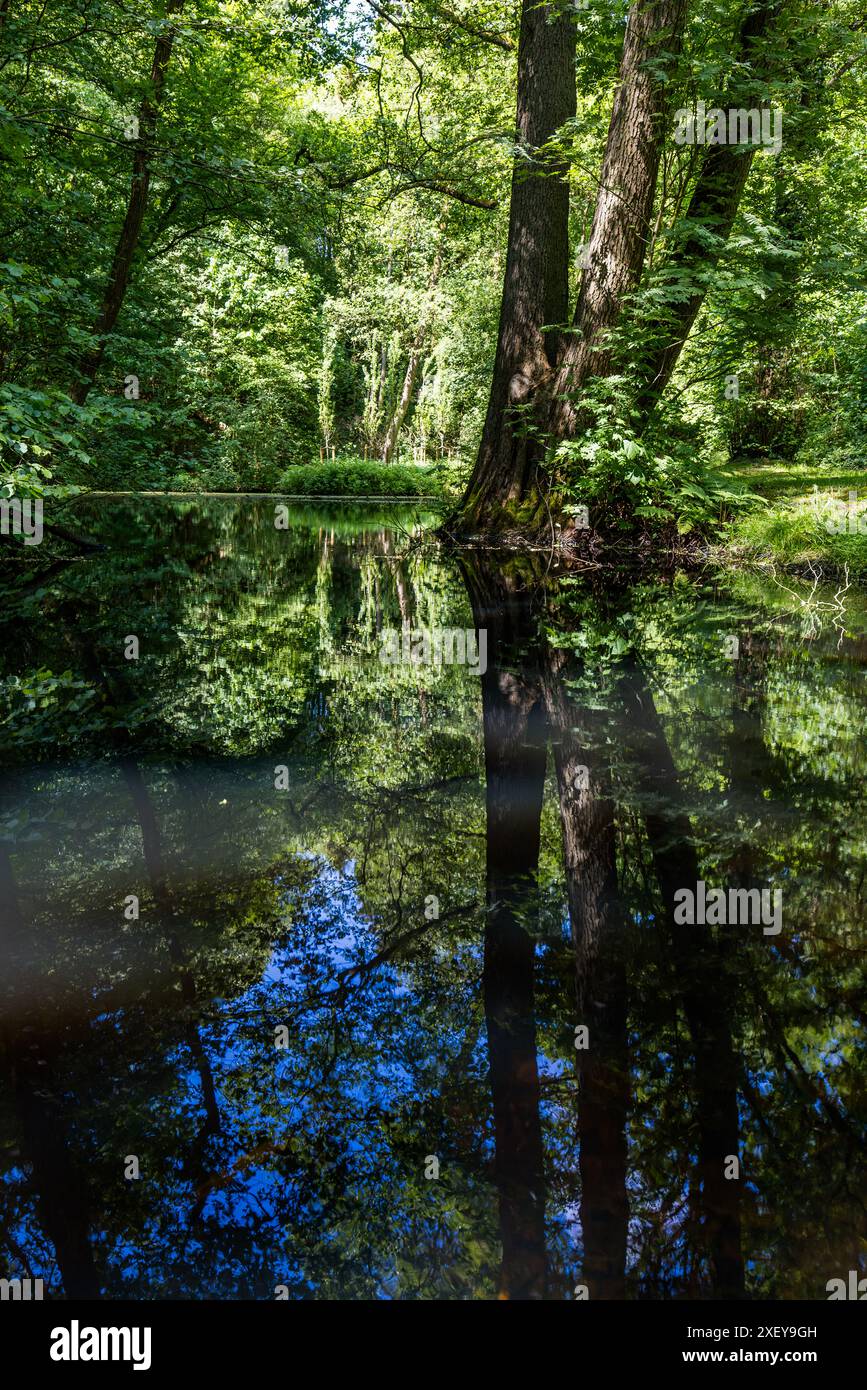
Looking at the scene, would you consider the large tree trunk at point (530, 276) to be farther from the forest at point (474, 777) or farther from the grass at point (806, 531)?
the grass at point (806, 531)

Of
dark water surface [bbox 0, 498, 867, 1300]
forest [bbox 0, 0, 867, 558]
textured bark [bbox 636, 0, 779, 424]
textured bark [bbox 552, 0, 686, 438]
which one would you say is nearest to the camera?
dark water surface [bbox 0, 498, 867, 1300]

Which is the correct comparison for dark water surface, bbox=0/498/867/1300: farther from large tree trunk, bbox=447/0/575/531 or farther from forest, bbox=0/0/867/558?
large tree trunk, bbox=447/0/575/531

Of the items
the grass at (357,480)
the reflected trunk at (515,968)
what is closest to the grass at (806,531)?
the reflected trunk at (515,968)

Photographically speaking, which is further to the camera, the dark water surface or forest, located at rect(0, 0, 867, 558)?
forest, located at rect(0, 0, 867, 558)

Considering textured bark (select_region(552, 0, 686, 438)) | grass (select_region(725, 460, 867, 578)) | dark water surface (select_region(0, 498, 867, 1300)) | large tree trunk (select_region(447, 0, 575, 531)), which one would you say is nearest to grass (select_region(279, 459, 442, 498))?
large tree trunk (select_region(447, 0, 575, 531))

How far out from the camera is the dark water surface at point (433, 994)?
1.25m

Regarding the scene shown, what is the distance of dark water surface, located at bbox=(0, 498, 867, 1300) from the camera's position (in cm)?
125

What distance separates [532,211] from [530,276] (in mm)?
726

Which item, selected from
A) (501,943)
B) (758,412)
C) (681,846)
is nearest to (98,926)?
(501,943)

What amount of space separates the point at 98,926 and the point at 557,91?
10.4 metres

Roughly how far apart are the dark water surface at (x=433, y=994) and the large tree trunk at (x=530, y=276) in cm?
599

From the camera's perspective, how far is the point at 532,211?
31.3ft

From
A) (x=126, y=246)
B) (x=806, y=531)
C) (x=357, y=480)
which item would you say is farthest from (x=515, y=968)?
(x=357, y=480)

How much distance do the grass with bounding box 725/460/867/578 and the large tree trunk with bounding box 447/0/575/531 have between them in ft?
7.68
